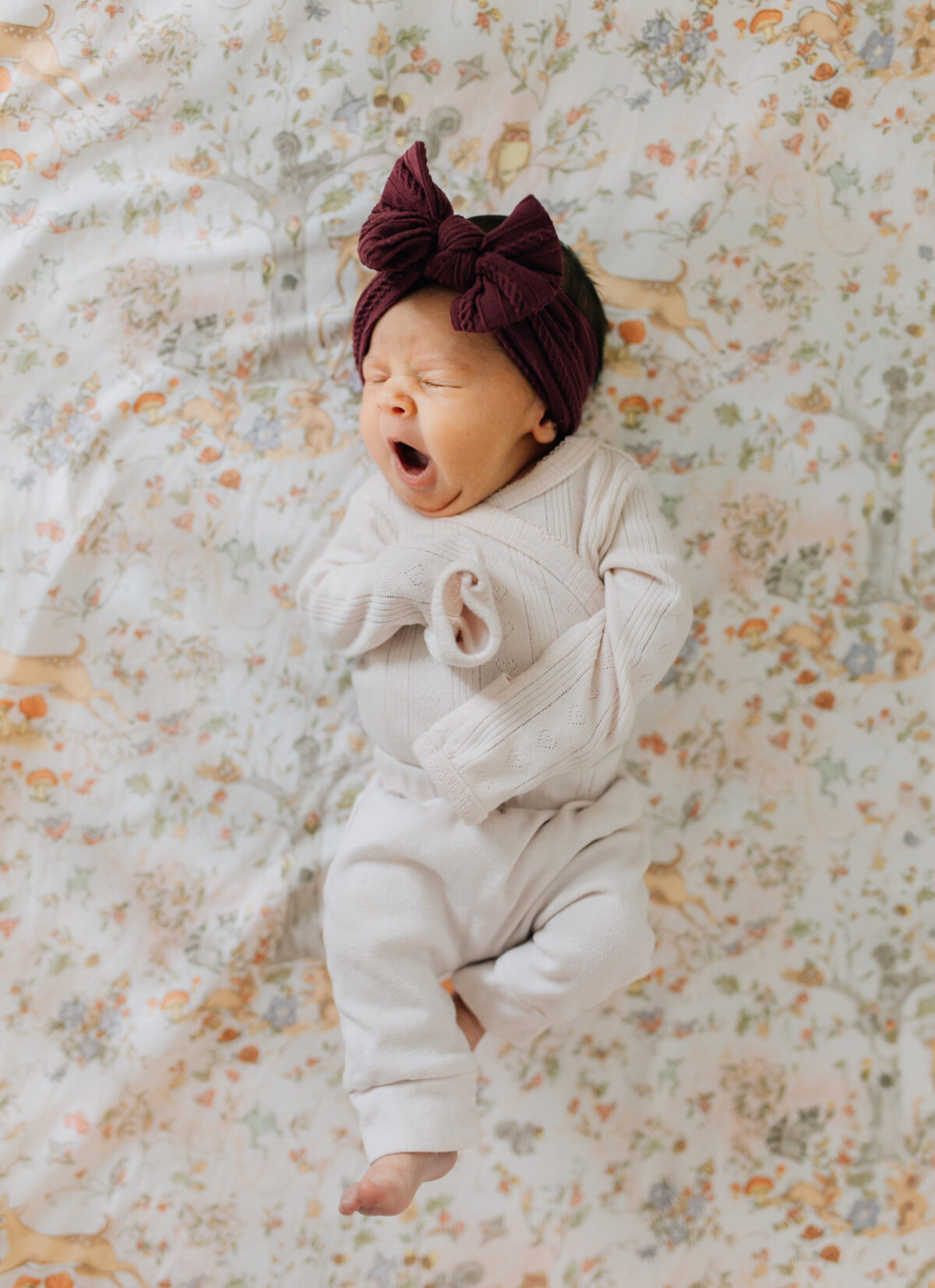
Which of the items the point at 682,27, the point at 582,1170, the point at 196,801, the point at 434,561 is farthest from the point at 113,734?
the point at 682,27

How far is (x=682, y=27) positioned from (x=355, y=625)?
0.89m

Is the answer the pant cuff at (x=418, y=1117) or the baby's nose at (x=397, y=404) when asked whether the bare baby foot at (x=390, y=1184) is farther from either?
the baby's nose at (x=397, y=404)

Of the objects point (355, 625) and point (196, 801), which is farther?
point (196, 801)

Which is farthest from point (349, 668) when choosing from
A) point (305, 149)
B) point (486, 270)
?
A: point (305, 149)

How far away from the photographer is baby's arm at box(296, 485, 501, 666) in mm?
923

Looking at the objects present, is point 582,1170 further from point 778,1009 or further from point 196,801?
point 196,801

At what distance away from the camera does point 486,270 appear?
902 millimetres

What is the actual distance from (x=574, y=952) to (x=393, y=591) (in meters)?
0.46

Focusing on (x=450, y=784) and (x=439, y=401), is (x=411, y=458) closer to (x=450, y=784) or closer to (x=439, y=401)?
(x=439, y=401)

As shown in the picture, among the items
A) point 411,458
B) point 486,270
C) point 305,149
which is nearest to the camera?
point 486,270

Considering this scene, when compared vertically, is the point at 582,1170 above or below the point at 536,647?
below

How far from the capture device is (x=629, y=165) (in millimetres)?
1162

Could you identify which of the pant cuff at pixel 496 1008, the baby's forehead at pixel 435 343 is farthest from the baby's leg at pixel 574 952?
the baby's forehead at pixel 435 343

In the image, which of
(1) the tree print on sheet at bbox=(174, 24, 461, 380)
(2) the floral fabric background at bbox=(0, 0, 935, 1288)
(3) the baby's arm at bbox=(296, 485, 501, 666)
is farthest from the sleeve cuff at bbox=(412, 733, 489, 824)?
(1) the tree print on sheet at bbox=(174, 24, 461, 380)
